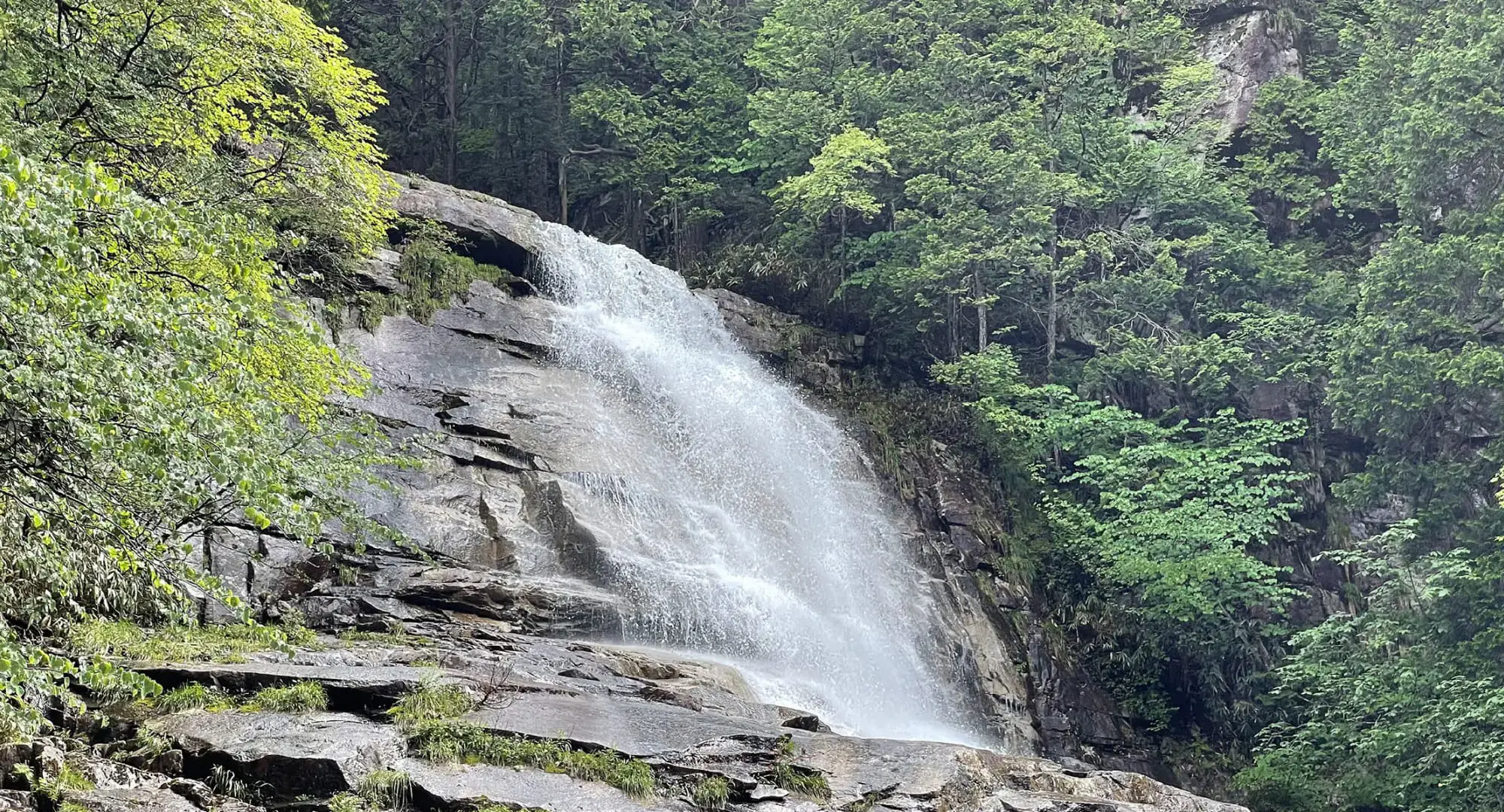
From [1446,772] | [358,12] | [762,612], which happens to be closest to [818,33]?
[358,12]

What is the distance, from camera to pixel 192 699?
28.5ft

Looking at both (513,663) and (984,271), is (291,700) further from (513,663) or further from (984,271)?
(984,271)

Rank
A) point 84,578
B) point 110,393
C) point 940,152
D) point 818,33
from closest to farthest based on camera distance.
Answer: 1. point 110,393
2. point 84,578
3. point 940,152
4. point 818,33

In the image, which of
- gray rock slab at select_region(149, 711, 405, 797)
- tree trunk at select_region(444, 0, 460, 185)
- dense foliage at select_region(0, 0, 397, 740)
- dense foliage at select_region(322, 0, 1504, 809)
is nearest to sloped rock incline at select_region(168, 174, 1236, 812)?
gray rock slab at select_region(149, 711, 405, 797)

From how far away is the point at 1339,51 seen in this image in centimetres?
3045

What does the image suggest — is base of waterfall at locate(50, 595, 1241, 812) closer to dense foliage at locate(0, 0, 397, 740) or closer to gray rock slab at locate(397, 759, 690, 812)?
gray rock slab at locate(397, 759, 690, 812)

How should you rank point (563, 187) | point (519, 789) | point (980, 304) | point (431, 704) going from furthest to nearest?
point (563, 187) < point (980, 304) < point (431, 704) < point (519, 789)

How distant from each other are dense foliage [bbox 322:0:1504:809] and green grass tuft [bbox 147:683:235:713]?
53.4 feet

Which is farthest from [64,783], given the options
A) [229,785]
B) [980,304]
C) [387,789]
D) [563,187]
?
[563,187]

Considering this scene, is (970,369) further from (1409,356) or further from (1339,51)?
(1339,51)

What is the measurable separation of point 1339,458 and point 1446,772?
383 inches

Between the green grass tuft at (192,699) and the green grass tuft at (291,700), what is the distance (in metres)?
0.19

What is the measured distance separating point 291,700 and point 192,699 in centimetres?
70

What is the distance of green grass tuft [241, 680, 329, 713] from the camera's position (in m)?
8.77
